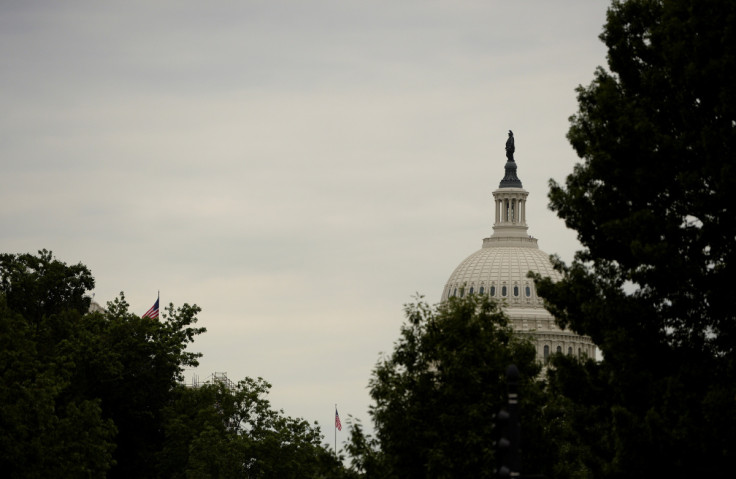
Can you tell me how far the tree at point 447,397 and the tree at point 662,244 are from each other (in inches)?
203

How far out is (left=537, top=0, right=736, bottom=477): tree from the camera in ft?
133

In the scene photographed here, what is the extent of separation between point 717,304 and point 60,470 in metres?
33.2

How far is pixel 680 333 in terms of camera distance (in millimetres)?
42719

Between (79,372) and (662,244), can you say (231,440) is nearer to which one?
(79,372)

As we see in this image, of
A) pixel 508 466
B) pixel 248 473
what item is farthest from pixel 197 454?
pixel 508 466

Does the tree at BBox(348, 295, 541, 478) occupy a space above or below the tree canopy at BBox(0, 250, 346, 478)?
below

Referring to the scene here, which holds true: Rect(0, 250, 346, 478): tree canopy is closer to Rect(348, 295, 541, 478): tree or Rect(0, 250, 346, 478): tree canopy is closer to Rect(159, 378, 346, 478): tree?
Rect(159, 378, 346, 478): tree

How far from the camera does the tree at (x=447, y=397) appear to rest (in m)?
49.4

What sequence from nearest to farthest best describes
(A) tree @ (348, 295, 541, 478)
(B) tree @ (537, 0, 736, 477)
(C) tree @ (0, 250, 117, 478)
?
(B) tree @ (537, 0, 736, 477) < (A) tree @ (348, 295, 541, 478) < (C) tree @ (0, 250, 117, 478)

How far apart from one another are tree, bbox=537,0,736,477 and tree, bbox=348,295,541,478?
16.9 feet

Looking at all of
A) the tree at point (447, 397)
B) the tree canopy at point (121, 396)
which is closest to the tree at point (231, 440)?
the tree canopy at point (121, 396)

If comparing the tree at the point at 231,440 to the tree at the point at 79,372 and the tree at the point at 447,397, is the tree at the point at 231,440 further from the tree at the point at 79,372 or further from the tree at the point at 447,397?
the tree at the point at 447,397

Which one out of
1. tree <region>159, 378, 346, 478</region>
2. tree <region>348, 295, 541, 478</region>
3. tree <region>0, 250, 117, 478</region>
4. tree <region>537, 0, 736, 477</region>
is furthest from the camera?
tree <region>159, 378, 346, 478</region>

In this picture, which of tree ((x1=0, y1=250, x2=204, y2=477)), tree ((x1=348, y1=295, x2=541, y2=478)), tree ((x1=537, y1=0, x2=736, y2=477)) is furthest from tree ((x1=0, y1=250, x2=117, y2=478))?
tree ((x1=537, y1=0, x2=736, y2=477))
